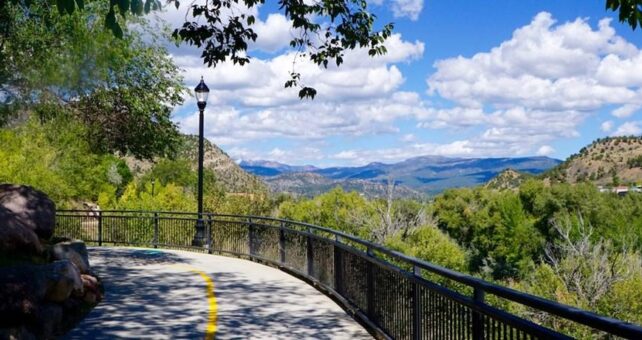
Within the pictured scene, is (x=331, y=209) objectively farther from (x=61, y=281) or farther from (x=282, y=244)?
(x=61, y=281)

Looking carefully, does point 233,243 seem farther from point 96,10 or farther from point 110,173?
point 110,173

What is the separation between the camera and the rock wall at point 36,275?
25.2 feet

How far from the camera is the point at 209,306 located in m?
10.8

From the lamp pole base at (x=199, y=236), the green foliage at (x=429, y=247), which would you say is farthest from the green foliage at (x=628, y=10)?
the green foliage at (x=429, y=247)

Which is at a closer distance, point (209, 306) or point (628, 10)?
point (628, 10)

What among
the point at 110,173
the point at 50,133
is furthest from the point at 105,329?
the point at 110,173

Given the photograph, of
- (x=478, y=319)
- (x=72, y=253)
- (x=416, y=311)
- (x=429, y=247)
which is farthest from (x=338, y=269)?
(x=429, y=247)

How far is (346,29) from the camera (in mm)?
9703

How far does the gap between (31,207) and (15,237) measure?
1824mm

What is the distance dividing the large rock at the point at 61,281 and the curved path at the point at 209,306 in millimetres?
502

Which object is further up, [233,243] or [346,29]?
[346,29]

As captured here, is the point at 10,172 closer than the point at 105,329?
No

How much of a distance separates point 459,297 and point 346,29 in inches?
202

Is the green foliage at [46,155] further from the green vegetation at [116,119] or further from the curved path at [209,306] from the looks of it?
the curved path at [209,306]
